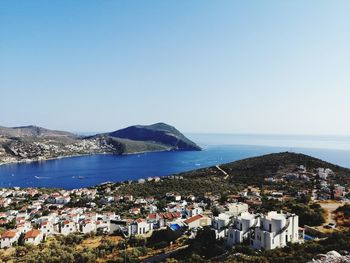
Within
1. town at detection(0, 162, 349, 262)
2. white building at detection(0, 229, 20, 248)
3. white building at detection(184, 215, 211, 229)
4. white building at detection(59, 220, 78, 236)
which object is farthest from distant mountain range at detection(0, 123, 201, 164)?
white building at detection(184, 215, 211, 229)

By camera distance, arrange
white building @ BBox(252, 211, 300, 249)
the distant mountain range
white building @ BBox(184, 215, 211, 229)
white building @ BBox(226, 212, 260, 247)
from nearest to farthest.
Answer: white building @ BBox(252, 211, 300, 249) < white building @ BBox(226, 212, 260, 247) < white building @ BBox(184, 215, 211, 229) < the distant mountain range

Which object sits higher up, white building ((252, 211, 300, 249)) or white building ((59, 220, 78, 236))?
white building ((252, 211, 300, 249))

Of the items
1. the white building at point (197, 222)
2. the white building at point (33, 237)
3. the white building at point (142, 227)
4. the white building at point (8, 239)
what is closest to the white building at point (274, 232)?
the white building at point (197, 222)

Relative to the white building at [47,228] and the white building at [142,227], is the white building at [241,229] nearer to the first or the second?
the white building at [142,227]

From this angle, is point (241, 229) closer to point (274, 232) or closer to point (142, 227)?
point (274, 232)

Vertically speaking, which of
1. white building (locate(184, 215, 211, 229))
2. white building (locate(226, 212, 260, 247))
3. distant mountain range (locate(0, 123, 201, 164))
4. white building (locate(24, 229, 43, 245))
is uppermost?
white building (locate(226, 212, 260, 247))

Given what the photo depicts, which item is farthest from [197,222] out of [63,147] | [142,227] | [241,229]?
[63,147]

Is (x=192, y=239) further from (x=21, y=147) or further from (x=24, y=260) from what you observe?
(x=21, y=147)

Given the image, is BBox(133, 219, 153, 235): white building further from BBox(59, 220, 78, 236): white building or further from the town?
BBox(59, 220, 78, 236): white building

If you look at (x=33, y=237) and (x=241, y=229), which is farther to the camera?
(x=33, y=237)
